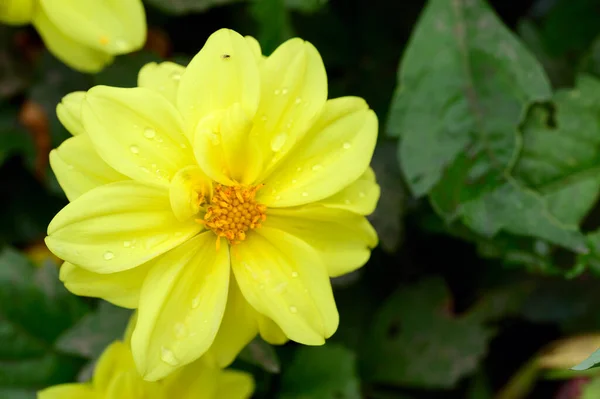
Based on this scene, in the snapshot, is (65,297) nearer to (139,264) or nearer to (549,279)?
(139,264)

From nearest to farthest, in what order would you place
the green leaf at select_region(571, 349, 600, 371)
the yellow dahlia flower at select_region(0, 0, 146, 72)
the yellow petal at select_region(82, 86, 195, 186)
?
the green leaf at select_region(571, 349, 600, 371)
the yellow petal at select_region(82, 86, 195, 186)
the yellow dahlia flower at select_region(0, 0, 146, 72)

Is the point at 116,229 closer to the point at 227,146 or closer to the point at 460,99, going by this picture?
the point at 227,146

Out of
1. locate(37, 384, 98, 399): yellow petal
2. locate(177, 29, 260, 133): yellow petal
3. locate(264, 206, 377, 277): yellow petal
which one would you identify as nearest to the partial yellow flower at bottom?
locate(37, 384, 98, 399): yellow petal

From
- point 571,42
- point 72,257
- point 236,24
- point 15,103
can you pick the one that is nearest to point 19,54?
point 15,103

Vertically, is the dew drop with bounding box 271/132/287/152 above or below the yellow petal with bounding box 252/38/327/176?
below

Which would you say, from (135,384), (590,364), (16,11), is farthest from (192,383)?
(16,11)

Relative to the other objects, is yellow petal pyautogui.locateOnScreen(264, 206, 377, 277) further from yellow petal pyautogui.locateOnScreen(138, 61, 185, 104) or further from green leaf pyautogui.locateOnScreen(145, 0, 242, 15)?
green leaf pyautogui.locateOnScreen(145, 0, 242, 15)
